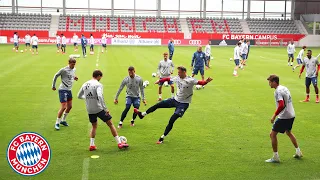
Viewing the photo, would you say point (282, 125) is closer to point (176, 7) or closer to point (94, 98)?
point (94, 98)

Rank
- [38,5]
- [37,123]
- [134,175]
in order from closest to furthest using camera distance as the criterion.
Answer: [134,175] → [37,123] → [38,5]

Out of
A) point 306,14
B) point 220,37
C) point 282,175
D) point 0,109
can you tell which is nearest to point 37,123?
point 0,109

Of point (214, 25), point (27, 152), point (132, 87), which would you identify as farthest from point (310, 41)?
point (27, 152)

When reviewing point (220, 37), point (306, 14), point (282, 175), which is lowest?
point (282, 175)

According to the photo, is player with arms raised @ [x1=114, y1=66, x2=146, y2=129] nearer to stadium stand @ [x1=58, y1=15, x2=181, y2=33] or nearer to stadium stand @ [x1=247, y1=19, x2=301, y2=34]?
stadium stand @ [x1=58, y1=15, x2=181, y2=33]

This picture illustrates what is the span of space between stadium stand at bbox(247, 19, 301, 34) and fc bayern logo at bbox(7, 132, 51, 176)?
212 feet

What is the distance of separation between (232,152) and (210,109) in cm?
512

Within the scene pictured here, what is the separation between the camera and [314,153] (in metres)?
9.58

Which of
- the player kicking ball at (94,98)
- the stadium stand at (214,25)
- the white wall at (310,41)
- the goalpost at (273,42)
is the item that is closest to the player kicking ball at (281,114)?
the player kicking ball at (94,98)

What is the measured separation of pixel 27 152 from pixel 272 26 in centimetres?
6791

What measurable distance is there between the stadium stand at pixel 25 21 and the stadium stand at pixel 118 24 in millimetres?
2558

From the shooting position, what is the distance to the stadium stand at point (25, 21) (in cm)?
6075

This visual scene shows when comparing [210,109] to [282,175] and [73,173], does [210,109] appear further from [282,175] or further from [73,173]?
[73,173]

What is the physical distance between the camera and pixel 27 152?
588 cm
